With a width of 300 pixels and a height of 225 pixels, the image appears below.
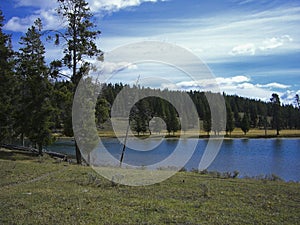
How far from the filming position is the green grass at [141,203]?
9211 millimetres

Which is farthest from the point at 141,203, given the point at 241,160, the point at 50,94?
the point at 241,160

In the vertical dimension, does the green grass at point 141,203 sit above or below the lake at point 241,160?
above

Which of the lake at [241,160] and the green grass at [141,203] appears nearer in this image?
the green grass at [141,203]

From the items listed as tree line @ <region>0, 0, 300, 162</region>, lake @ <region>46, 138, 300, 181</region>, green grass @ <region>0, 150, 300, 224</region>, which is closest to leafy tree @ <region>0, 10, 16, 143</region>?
tree line @ <region>0, 0, 300, 162</region>

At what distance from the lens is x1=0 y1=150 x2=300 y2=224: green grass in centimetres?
921

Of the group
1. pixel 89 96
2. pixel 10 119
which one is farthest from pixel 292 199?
pixel 10 119

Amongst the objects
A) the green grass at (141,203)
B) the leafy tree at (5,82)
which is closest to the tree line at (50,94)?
the leafy tree at (5,82)

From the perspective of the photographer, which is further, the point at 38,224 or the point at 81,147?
the point at 81,147

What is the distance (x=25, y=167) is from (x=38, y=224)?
1287cm

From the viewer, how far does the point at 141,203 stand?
36.6ft

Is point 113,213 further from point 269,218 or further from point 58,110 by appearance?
point 58,110

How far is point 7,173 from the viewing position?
59.2 feet

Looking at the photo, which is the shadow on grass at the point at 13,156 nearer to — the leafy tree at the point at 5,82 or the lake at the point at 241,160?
the leafy tree at the point at 5,82

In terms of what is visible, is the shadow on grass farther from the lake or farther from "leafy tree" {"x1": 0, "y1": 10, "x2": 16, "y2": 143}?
the lake
